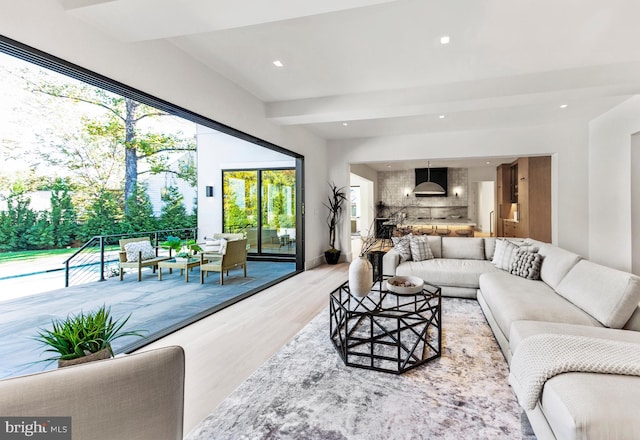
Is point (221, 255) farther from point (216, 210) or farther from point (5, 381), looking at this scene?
point (5, 381)

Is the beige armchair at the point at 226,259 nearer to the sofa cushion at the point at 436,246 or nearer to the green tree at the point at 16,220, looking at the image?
the green tree at the point at 16,220

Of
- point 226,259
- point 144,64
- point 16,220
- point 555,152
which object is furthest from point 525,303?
point 16,220

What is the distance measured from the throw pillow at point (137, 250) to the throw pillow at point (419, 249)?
4651 millimetres

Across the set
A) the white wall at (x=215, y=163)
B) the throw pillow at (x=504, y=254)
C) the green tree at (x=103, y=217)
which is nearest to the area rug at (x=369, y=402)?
the throw pillow at (x=504, y=254)

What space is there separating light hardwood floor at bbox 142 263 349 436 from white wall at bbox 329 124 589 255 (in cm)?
398

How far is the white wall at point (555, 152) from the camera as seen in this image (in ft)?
19.5

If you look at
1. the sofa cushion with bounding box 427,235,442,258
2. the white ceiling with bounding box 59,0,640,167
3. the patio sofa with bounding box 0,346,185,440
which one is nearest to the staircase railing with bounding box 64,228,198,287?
Result: the white ceiling with bounding box 59,0,640,167

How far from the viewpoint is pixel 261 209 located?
7.82 metres

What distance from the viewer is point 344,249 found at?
7441 millimetres

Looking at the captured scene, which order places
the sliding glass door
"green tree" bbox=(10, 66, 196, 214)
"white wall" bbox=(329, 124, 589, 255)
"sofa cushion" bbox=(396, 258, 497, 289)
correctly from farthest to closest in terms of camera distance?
1. the sliding glass door
2. "white wall" bbox=(329, 124, 589, 255)
3. "sofa cushion" bbox=(396, 258, 497, 289)
4. "green tree" bbox=(10, 66, 196, 214)

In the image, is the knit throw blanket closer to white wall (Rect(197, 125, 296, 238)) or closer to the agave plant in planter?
the agave plant in planter

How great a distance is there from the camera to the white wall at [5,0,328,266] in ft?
6.68

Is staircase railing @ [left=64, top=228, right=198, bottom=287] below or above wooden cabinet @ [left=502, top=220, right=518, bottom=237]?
below

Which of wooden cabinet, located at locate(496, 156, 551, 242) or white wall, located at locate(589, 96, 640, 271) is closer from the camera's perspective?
white wall, located at locate(589, 96, 640, 271)
